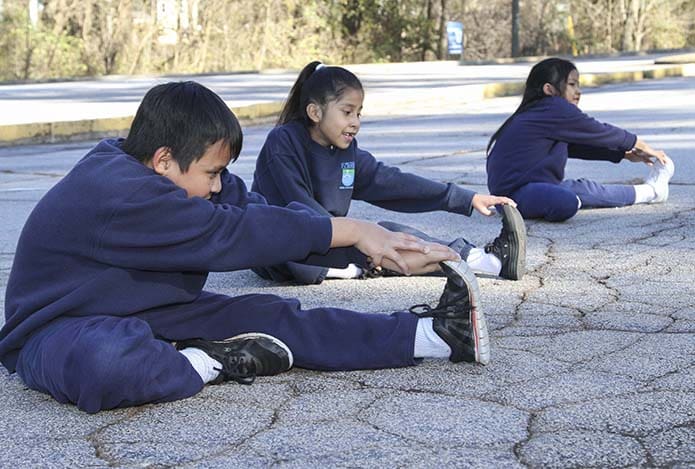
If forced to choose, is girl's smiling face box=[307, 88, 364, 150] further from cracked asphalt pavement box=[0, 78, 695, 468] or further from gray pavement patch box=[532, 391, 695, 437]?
gray pavement patch box=[532, 391, 695, 437]

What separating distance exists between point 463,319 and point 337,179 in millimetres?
1633

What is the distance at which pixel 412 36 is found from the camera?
Answer: 3222 centimetres

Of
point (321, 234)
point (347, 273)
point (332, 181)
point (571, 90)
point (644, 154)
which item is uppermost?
point (571, 90)

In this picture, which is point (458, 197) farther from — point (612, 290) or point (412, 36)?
point (412, 36)

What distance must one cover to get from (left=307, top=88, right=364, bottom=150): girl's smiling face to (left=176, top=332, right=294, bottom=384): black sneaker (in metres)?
1.58

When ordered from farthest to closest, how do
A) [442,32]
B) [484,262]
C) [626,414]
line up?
[442,32]
[484,262]
[626,414]

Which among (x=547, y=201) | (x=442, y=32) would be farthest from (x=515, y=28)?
(x=547, y=201)

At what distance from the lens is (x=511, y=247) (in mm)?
4816

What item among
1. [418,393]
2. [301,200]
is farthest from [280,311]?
[301,200]

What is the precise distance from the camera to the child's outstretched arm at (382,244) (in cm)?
333

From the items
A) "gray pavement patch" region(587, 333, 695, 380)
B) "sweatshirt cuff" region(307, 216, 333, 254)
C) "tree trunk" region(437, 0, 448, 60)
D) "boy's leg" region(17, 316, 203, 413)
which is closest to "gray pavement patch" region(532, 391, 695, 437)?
"gray pavement patch" region(587, 333, 695, 380)

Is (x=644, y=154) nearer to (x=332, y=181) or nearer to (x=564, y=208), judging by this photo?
(x=564, y=208)

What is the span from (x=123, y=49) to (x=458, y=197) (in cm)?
2150

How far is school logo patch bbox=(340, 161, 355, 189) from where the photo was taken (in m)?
Answer: 5.02
